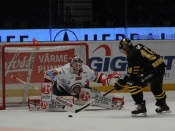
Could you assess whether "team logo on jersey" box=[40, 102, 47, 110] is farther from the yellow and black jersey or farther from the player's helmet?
the yellow and black jersey

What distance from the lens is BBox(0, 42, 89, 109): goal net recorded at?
774cm

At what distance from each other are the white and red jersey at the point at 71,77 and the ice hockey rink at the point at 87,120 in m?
0.36

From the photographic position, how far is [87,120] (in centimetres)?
617

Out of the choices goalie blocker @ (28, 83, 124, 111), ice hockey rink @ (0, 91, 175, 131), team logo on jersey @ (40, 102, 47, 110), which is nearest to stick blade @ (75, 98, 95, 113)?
ice hockey rink @ (0, 91, 175, 131)

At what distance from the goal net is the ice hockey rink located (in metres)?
0.29

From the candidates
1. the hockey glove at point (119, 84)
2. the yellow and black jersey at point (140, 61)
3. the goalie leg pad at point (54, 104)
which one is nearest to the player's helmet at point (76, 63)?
the goalie leg pad at point (54, 104)

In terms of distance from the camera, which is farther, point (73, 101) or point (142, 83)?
point (73, 101)

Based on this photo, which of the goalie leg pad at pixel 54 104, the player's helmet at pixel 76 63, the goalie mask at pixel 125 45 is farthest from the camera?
the player's helmet at pixel 76 63

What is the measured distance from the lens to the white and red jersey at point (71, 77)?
24.1 ft

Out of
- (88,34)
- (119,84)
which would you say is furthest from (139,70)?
(88,34)

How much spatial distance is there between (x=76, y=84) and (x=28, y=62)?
2.82 ft

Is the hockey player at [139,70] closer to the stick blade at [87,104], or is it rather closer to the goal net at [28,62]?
the stick blade at [87,104]

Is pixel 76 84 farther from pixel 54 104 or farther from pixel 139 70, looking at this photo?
pixel 139 70

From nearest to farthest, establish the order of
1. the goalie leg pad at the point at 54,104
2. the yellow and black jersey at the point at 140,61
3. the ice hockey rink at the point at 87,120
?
1. the ice hockey rink at the point at 87,120
2. the yellow and black jersey at the point at 140,61
3. the goalie leg pad at the point at 54,104
